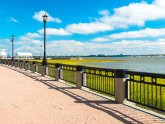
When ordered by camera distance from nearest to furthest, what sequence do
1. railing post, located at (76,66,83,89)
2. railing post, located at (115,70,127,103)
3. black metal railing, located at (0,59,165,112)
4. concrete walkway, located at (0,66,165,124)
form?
concrete walkway, located at (0,66,165,124)
black metal railing, located at (0,59,165,112)
railing post, located at (115,70,127,103)
railing post, located at (76,66,83,89)

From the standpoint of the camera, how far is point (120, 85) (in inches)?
455

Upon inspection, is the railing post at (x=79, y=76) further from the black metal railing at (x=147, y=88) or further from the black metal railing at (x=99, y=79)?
the black metal railing at (x=147, y=88)

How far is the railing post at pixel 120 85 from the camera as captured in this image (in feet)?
37.5

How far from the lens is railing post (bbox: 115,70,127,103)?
1142cm

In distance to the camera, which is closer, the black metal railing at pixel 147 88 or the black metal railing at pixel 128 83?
the black metal railing at pixel 147 88

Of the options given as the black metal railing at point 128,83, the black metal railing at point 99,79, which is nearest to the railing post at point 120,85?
the black metal railing at point 128,83

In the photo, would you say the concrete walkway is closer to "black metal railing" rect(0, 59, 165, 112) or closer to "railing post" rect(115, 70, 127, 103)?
"railing post" rect(115, 70, 127, 103)

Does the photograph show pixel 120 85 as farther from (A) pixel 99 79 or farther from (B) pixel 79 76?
(B) pixel 79 76

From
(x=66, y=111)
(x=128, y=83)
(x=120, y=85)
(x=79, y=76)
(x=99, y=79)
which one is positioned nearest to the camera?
(x=66, y=111)

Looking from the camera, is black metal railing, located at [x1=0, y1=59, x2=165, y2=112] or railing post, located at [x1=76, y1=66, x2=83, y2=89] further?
railing post, located at [x1=76, y1=66, x2=83, y2=89]

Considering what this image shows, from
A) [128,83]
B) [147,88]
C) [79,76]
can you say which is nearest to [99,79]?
[79,76]

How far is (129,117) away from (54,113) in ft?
7.29

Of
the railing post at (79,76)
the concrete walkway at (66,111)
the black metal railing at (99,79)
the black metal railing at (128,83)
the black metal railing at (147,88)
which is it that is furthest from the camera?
the railing post at (79,76)

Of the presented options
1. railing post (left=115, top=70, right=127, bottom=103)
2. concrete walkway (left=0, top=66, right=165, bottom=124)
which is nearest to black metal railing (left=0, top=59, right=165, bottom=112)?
railing post (left=115, top=70, right=127, bottom=103)
